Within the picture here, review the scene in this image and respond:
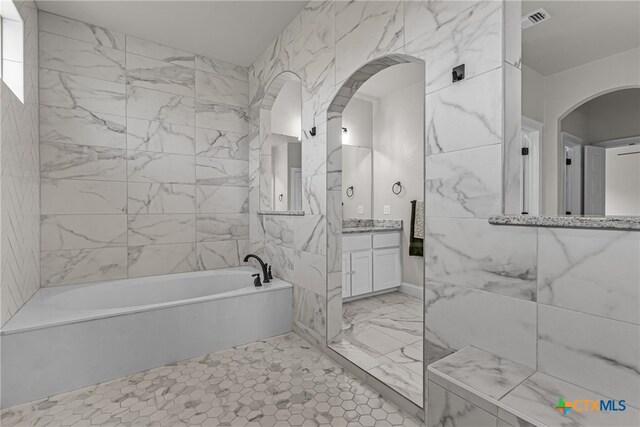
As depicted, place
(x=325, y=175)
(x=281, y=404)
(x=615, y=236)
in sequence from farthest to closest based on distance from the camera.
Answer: (x=325, y=175) → (x=281, y=404) → (x=615, y=236)

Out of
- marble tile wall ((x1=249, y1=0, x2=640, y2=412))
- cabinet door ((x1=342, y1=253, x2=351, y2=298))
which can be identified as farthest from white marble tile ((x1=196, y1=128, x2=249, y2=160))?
marble tile wall ((x1=249, y1=0, x2=640, y2=412))

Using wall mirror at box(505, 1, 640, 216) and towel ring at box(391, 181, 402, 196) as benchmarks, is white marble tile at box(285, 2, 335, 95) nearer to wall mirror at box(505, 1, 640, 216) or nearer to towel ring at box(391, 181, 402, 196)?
wall mirror at box(505, 1, 640, 216)

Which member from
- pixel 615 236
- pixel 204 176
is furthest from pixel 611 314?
pixel 204 176

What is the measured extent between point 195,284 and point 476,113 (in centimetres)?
287

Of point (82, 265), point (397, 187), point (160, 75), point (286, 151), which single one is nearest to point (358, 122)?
point (397, 187)

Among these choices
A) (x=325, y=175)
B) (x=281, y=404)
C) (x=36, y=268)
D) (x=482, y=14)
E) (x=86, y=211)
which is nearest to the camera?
(x=482, y=14)

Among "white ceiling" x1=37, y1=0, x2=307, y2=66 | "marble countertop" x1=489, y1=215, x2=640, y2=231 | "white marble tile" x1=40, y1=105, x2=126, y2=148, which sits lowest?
"marble countertop" x1=489, y1=215, x2=640, y2=231

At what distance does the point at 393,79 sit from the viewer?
366 centimetres

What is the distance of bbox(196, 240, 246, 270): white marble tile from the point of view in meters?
3.31

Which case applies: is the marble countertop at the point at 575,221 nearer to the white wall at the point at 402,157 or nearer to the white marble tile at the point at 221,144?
the white wall at the point at 402,157

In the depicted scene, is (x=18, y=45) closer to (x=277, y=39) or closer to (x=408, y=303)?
(x=277, y=39)

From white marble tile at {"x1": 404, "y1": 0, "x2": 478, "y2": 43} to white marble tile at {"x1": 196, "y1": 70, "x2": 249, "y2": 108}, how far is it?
2.36 m

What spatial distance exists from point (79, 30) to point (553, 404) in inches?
159

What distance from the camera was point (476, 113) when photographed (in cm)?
132
